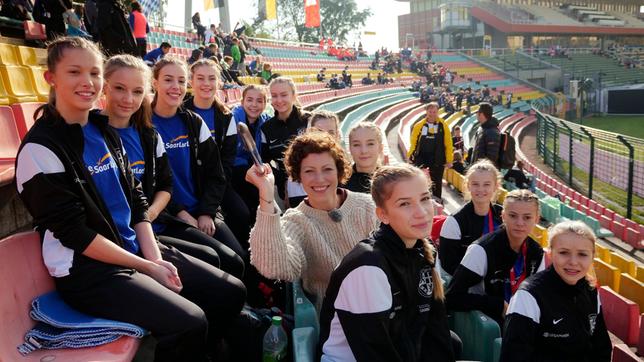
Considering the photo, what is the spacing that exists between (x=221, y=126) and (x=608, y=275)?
3626 millimetres

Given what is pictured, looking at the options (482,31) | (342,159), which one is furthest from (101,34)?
(482,31)

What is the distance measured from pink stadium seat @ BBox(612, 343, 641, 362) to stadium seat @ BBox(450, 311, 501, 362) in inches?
35.8

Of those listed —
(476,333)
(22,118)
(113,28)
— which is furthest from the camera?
(113,28)

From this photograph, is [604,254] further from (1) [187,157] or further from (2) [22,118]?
(2) [22,118]

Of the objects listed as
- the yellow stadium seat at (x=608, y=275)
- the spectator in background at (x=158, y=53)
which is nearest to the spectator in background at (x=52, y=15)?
the spectator in background at (x=158, y=53)

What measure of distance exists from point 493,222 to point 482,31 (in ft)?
167

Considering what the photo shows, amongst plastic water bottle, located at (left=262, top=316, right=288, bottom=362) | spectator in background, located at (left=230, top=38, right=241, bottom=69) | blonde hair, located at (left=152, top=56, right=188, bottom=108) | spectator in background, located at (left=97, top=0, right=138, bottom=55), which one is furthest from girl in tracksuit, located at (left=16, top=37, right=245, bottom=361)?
spectator in background, located at (left=230, top=38, right=241, bottom=69)

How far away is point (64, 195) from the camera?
1980 mm

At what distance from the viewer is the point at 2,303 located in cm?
187

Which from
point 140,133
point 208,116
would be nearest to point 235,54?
point 208,116

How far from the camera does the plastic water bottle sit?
93.9 inches

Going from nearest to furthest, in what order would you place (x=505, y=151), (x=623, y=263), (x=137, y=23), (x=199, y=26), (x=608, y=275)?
(x=608, y=275), (x=623, y=263), (x=505, y=151), (x=137, y=23), (x=199, y=26)

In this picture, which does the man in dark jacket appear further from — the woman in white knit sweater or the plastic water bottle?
the plastic water bottle

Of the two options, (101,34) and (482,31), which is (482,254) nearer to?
(101,34)
